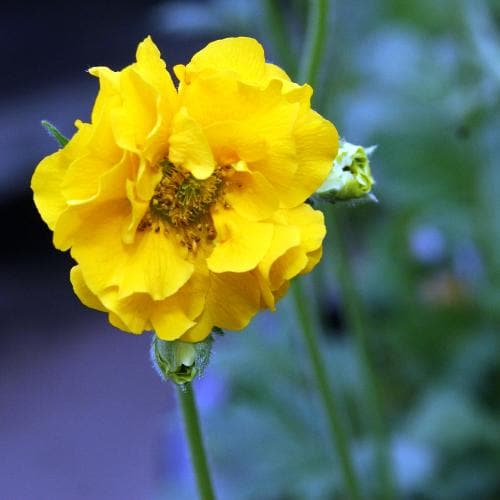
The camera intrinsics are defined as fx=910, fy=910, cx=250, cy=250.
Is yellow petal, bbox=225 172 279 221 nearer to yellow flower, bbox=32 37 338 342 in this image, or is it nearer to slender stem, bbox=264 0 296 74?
yellow flower, bbox=32 37 338 342

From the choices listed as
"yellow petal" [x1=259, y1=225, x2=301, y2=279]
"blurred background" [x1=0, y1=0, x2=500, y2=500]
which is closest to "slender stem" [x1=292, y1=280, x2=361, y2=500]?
"blurred background" [x1=0, y1=0, x2=500, y2=500]

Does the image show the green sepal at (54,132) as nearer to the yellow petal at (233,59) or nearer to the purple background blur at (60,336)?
the yellow petal at (233,59)

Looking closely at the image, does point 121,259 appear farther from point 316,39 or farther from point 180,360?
point 316,39

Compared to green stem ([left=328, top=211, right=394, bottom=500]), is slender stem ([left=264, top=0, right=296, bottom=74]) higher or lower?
higher

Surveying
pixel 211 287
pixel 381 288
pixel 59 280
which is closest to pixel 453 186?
pixel 381 288

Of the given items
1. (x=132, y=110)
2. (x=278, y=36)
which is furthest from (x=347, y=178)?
(x=278, y=36)

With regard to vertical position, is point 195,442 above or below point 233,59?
below

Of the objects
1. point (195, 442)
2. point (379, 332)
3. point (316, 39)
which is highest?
point (379, 332)
